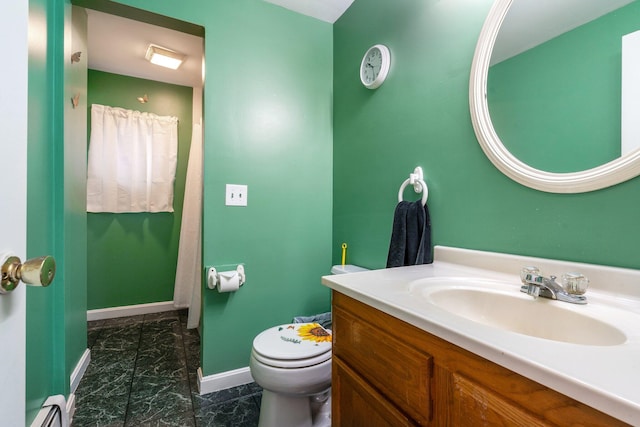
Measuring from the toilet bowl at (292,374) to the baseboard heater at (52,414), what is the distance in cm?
75

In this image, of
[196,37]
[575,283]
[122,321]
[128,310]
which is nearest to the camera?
[575,283]

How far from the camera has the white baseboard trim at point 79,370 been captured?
62.3 inches

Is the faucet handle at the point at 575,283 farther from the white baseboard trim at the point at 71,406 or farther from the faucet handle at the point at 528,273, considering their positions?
the white baseboard trim at the point at 71,406

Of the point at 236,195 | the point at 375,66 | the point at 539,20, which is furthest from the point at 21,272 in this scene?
the point at 375,66

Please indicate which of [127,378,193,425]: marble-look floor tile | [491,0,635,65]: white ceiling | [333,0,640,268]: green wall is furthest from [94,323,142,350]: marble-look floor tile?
[491,0,635,65]: white ceiling

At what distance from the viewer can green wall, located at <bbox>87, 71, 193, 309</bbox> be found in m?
2.63

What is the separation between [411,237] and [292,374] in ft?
2.52

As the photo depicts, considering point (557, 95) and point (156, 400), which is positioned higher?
point (557, 95)

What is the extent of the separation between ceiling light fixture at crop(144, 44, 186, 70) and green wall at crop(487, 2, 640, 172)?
2.41 m

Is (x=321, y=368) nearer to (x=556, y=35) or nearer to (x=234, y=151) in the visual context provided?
(x=234, y=151)

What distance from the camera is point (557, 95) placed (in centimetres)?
86

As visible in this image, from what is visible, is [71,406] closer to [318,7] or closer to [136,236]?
[136,236]

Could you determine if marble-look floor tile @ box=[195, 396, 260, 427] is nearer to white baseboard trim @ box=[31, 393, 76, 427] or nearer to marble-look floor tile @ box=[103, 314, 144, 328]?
white baseboard trim @ box=[31, 393, 76, 427]

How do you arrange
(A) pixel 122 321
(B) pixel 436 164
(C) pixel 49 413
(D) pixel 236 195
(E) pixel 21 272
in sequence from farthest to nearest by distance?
(A) pixel 122 321
(D) pixel 236 195
(B) pixel 436 164
(C) pixel 49 413
(E) pixel 21 272
